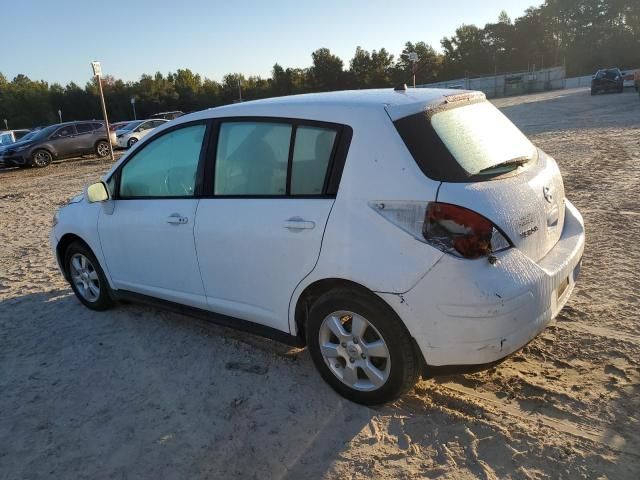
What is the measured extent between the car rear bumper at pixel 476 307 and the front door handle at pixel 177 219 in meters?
1.62

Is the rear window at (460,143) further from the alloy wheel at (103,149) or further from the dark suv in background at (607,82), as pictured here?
the dark suv in background at (607,82)

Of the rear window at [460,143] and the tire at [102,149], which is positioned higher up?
the rear window at [460,143]

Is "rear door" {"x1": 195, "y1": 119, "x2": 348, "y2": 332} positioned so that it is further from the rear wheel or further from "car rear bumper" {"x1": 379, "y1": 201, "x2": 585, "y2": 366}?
the rear wheel

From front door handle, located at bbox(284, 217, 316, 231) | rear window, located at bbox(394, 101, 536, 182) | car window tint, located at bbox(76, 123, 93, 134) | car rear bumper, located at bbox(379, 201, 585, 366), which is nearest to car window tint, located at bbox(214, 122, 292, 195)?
front door handle, located at bbox(284, 217, 316, 231)

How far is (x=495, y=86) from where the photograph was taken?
186 ft

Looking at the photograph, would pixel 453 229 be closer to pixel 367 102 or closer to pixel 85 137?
pixel 367 102

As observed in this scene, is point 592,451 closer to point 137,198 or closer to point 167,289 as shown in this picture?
point 167,289

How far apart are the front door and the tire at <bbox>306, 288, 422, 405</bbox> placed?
1062mm

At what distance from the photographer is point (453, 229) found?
8.55 feet

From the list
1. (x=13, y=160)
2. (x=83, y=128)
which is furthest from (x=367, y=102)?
(x=83, y=128)

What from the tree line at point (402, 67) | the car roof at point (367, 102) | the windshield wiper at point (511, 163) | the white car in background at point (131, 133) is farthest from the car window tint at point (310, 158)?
the tree line at point (402, 67)

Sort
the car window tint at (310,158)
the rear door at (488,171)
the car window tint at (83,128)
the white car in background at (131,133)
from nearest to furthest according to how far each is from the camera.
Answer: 1. the rear door at (488,171)
2. the car window tint at (310,158)
3. the car window tint at (83,128)
4. the white car in background at (131,133)

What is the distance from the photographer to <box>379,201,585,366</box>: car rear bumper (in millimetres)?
2580

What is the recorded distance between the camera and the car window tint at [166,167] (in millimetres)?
3785
